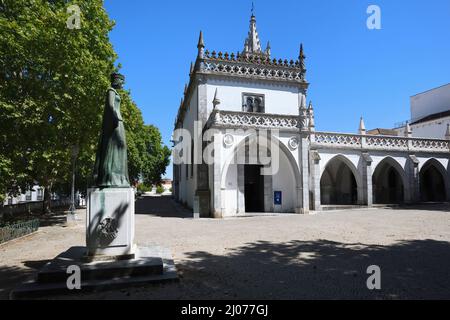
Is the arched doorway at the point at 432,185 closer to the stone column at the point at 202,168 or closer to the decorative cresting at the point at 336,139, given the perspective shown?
the decorative cresting at the point at 336,139

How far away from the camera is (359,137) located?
21406mm

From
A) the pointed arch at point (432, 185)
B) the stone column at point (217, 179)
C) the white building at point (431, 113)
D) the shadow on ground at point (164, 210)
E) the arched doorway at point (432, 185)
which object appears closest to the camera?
the stone column at point (217, 179)

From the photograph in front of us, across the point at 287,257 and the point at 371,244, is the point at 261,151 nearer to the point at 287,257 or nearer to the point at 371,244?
the point at 371,244

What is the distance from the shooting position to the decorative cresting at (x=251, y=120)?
16312 millimetres

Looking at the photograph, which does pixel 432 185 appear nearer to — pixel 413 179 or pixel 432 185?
pixel 432 185

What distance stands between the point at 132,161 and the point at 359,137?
21816 mm

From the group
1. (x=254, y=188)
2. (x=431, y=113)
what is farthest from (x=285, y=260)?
(x=431, y=113)

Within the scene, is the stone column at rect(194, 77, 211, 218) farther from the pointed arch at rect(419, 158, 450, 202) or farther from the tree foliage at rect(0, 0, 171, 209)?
the pointed arch at rect(419, 158, 450, 202)

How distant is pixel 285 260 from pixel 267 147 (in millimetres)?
12151

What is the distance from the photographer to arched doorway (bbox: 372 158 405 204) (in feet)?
81.1

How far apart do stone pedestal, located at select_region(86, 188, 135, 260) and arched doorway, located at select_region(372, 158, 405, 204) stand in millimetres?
24271

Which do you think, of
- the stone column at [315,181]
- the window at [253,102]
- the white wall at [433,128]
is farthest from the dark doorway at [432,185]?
the window at [253,102]

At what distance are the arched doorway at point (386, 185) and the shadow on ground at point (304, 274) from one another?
61.2 ft
